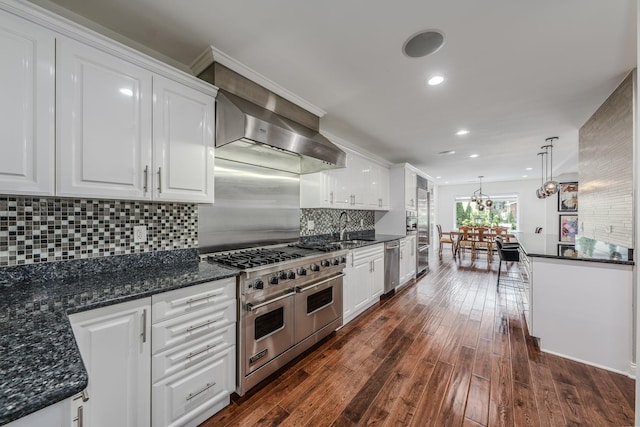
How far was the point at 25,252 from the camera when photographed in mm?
1376

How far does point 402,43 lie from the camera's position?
1.73 metres

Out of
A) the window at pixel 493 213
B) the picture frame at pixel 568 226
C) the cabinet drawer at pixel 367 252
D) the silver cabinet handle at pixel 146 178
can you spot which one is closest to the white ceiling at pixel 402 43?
the silver cabinet handle at pixel 146 178

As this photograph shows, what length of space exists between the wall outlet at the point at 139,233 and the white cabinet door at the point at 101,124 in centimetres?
38

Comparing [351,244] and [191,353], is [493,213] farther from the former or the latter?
[191,353]

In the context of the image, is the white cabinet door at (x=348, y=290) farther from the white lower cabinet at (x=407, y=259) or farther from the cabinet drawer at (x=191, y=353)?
the white lower cabinet at (x=407, y=259)

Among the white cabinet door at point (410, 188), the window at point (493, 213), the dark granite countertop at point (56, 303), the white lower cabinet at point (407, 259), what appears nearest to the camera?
the dark granite countertop at point (56, 303)

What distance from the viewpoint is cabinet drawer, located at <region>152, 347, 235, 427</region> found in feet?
4.49

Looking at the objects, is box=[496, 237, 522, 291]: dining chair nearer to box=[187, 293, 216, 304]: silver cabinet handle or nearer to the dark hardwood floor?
the dark hardwood floor

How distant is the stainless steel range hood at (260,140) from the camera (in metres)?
1.76

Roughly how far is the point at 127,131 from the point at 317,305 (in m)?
2.01

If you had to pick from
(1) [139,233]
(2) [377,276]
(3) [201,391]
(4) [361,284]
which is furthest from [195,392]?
(2) [377,276]

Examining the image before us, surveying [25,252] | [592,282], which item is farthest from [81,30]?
[592,282]

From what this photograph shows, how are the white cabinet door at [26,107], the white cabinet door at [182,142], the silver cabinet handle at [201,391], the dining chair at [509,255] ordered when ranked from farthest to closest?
the dining chair at [509,255], the white cabinet door at [182,142], the silver cabinet handle at [201,391], the white cabinet door at [26,107]

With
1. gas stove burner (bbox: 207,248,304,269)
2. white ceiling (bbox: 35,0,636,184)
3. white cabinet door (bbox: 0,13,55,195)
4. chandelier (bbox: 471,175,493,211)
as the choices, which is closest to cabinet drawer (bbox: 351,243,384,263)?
gas stove burner (bbox: 207,248,304,269)
